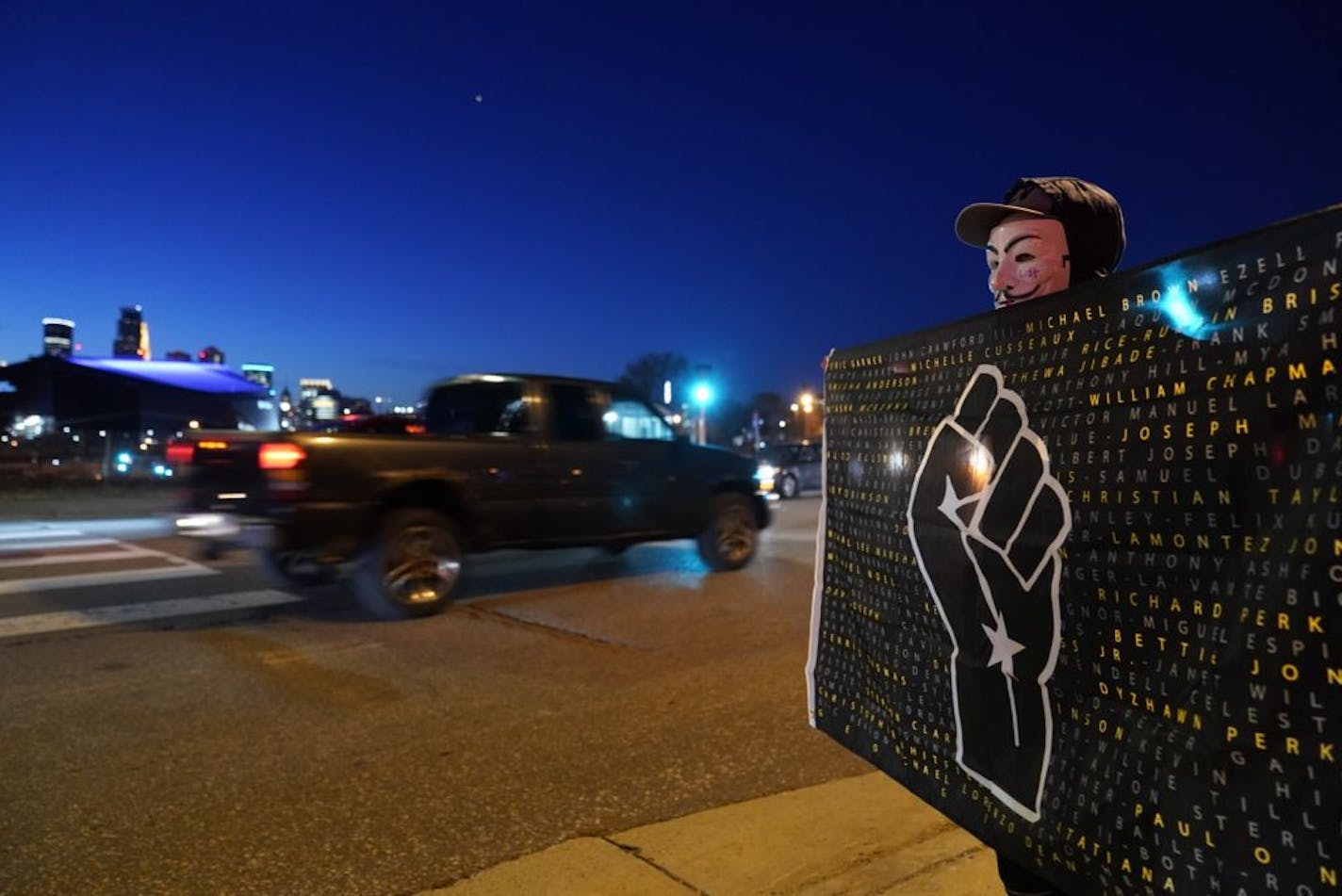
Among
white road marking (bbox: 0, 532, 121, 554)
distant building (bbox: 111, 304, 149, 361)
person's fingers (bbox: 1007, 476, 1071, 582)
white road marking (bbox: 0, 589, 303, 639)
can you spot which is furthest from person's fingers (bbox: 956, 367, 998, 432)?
distant building (bbox: 111, 304, 149, 361)

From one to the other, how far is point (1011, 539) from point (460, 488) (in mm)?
6286

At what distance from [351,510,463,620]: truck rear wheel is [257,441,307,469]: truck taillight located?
2.93 feet

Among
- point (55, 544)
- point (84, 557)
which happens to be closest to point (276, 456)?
point (84, 557)

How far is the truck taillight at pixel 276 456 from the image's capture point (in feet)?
21.9

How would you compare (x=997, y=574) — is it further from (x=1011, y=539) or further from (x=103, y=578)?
(x=103, y=578)

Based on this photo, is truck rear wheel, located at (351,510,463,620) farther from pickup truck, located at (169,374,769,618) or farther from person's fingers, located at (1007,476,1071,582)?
person's fingers, located at (1007,476,1071,582)

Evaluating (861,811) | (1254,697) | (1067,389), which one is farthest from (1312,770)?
(861,811)

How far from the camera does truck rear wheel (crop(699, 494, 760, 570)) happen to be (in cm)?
968

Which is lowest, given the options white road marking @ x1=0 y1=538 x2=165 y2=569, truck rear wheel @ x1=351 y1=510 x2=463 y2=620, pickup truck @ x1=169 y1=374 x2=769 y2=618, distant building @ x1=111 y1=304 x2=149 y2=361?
white road marking @ x1=0 y1=538 x2=165 y2=569

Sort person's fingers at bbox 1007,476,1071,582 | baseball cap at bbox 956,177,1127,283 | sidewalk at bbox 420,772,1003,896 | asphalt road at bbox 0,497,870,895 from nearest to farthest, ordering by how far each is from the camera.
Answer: person's fingers at bbox 1007,476,1071,582
baseball cap at bbox 956,177,1127,283
sidewalk at bbox 420,772,1003,896
asphalt road at bbox 0,497,870,895

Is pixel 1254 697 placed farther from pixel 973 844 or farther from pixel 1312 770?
pixel 973 844

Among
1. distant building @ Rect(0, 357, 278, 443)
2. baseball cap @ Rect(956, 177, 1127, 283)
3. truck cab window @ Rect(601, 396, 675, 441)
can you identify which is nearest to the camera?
baseball cap @ Rect(956, 177, 1127, 283)

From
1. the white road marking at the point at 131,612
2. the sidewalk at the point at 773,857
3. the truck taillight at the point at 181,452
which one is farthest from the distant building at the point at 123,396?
the sidewalk at the point at 773,857

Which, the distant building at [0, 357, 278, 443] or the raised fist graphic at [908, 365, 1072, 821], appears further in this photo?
the distant building at [0, 357, 278, 443]
